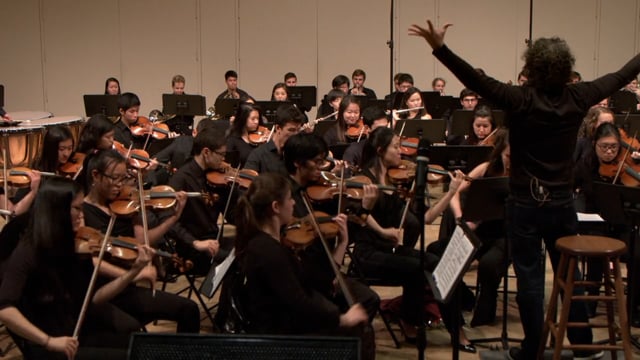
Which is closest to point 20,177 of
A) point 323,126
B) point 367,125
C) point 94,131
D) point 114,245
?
point 94,131

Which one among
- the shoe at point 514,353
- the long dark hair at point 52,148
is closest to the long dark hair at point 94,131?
the long dark hair at point 52,148

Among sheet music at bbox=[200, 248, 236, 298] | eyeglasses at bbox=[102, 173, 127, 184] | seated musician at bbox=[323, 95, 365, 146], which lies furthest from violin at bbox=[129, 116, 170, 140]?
sheet music at bbox=[200, 248, 236, 298]

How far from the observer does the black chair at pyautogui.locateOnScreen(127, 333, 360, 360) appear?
2234 millimetres

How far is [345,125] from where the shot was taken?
22.1ft

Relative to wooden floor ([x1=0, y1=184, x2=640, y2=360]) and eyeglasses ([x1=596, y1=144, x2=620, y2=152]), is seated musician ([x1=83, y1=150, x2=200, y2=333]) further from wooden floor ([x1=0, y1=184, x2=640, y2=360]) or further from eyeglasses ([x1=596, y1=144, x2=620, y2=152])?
eyeglasses ([x1=596, y1=144, x2=620, y2=152])

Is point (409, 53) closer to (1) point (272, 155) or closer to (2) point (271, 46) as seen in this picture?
(2) point (271, 46)

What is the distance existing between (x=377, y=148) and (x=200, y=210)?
1096 mm

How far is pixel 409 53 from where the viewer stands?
38.3ft

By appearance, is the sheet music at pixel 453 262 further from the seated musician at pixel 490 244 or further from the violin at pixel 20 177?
the violin at pixel 20 177

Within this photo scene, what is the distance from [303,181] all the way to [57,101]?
A: 29.6 feet

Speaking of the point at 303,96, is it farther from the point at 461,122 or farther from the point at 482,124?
the point at 482,124

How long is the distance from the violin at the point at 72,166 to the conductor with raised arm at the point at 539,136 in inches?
110

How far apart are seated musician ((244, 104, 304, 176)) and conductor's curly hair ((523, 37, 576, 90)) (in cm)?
214

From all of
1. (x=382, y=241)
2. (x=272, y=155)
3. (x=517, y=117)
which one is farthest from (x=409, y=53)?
(x=517, y=117)
